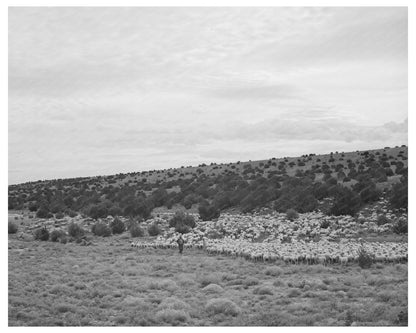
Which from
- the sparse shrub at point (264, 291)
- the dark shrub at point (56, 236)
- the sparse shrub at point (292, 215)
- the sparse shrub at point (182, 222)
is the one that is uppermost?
the sparse shrub at point (292, 215)

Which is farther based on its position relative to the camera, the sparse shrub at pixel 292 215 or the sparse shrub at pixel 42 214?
the sparse shrub at pixel 42 214

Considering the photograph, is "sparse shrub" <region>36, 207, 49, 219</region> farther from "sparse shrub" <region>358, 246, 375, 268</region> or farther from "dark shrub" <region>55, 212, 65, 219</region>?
"sparse shrub" <region>358, 246, 375, 268</region>

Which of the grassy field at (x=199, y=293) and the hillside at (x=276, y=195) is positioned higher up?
the hillside at (x=276, y=195)

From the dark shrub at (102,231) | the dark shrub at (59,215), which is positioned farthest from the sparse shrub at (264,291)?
the dark shrub at (59,215)

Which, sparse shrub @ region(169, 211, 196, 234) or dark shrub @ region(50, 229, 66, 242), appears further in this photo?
sparse shrub @ region(169, 211, 196, 234)

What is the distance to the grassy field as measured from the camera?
13.4 meters

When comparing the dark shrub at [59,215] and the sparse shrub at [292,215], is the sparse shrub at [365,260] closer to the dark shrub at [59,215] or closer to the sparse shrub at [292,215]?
the sparse shrub at [292,215]

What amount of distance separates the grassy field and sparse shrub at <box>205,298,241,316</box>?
0.03 m

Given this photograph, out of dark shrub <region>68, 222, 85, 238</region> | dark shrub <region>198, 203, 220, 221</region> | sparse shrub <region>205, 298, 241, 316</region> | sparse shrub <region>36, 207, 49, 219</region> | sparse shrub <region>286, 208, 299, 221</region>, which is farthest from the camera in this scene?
sparse shrub <region>36, 207, 49, 219</region>

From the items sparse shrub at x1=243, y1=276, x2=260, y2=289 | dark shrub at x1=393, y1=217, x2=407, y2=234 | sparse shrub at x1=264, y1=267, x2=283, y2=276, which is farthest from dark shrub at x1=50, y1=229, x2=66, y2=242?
dark shrub at x1=393, y1=217, x2=407, y2=234

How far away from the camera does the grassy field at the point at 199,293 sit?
43.8 ft

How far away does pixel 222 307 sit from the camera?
14.5 meters

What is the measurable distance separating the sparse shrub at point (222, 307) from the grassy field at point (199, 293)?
34 mm
